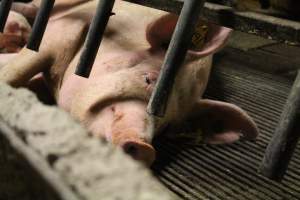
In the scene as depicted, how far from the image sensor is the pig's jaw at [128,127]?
2.29 m

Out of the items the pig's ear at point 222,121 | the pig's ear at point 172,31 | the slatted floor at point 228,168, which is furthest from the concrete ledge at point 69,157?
the pig's ear at point 222,121

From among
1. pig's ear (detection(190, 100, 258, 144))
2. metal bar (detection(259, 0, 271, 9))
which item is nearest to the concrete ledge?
metal bar (detection(259, 0, 271, 9))

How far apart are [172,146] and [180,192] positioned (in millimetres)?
567

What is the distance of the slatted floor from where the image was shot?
2482 mm

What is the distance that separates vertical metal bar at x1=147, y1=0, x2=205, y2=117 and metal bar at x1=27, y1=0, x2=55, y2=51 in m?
0.79

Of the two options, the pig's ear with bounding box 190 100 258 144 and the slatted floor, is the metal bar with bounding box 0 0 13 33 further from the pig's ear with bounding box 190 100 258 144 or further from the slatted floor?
the pig's ear with bounding box 190 100 258 144

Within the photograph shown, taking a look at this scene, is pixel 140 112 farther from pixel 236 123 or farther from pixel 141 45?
pixel 236 123

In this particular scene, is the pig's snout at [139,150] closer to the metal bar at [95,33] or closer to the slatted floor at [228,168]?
the slatted floor at [228,168]

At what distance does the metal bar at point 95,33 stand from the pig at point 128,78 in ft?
1.57

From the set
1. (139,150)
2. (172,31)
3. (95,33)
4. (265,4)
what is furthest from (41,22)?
(265,4)

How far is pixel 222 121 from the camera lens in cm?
328

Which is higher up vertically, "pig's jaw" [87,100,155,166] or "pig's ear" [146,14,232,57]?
"pig's ear" [146,14,232,57]

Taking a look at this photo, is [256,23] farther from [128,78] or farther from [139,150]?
[128,78]

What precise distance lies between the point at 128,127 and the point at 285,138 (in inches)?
40.0
